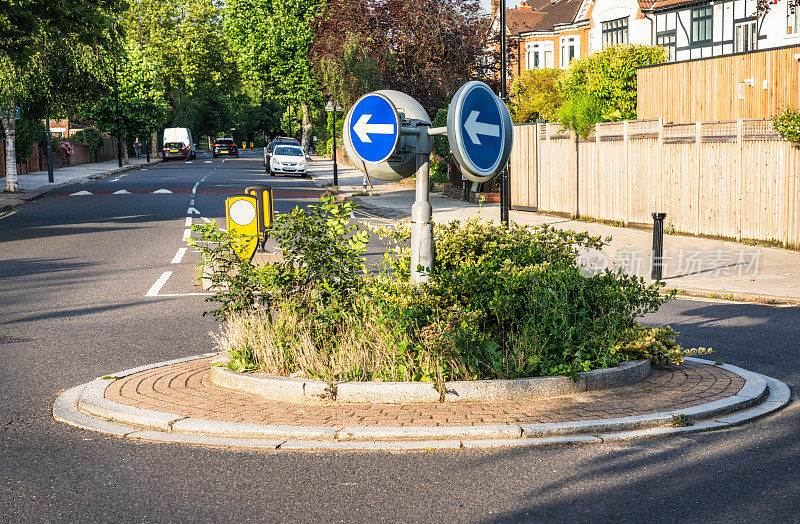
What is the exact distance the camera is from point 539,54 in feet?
202

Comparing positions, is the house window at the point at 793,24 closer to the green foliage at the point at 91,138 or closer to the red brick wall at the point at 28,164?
A: the red brick wall at the point at 28,164

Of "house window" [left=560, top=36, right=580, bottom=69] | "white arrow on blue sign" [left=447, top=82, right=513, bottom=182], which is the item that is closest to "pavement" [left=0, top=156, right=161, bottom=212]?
"white arrow on blue sign" [left=447, top=82, right=513, bottom=182]

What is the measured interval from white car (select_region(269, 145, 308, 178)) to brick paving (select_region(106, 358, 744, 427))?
41.2 metres

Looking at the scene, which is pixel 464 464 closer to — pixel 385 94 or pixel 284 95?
pixel 385 94

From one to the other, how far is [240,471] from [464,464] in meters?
1.36

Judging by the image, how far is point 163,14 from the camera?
97250 millimetres

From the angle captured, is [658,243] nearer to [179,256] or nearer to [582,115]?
[179,256]

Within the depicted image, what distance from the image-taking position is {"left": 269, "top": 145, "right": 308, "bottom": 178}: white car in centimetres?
4794

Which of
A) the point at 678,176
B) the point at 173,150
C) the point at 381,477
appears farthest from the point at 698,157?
the point at 173,150

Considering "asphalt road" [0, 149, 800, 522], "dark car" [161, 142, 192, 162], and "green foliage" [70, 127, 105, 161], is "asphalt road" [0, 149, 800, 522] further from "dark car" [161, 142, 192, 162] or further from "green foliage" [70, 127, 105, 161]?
Result: "dark car" [161, 142, 192, 162]

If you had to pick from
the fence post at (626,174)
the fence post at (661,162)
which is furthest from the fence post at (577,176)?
the fence post at (661,162)

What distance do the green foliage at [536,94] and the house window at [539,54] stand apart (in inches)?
368

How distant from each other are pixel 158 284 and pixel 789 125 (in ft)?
37.4

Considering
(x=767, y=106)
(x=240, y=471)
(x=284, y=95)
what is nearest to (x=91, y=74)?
(x=767, y=106)
